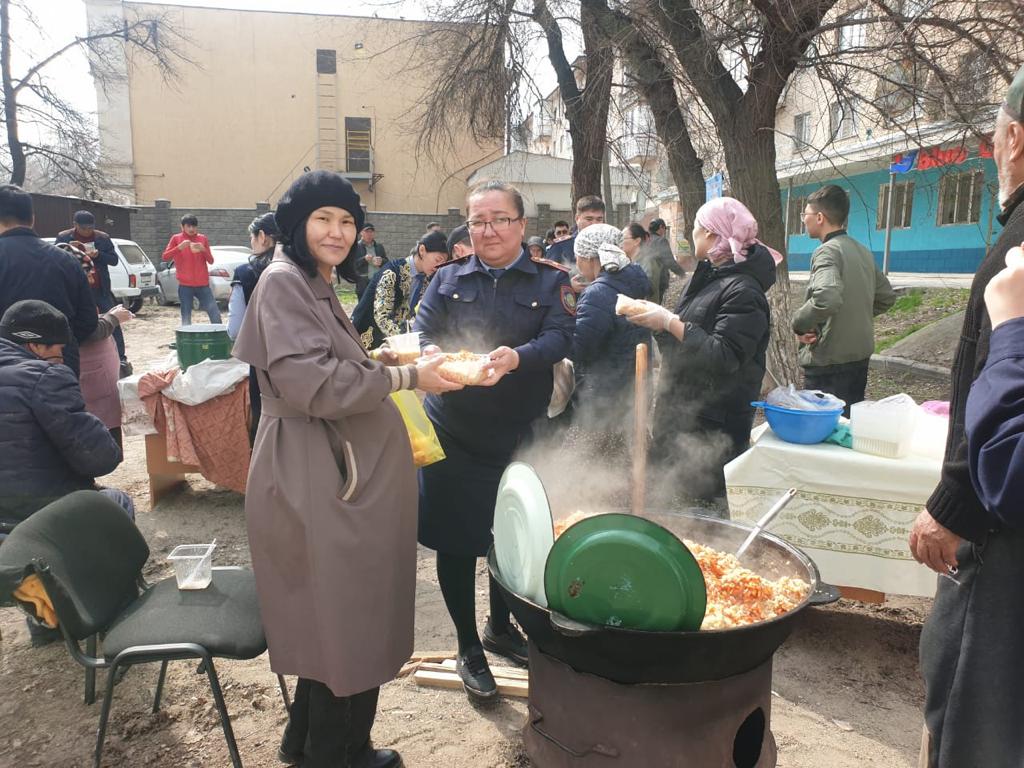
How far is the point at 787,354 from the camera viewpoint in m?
6.75

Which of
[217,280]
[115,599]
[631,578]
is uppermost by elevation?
[217,280]

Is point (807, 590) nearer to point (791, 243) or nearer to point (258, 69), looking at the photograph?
point (791, 243)

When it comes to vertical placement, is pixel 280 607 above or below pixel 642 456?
below

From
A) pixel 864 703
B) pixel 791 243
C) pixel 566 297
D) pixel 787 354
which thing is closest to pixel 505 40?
pixel 787 354

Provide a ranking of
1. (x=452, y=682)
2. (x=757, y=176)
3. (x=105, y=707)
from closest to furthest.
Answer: (x=105, y=707)
(x=452, y=682)
(x=757, y=176)

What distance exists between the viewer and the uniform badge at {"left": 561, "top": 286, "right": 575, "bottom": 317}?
3020 millimetres

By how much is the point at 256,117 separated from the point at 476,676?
33.6m

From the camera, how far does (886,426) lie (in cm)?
320

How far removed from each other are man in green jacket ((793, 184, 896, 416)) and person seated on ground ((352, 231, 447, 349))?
2.61 m

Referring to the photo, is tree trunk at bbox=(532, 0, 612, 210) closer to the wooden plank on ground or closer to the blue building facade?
the wooden plank on ground

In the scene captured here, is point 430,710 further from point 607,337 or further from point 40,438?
point 607,337

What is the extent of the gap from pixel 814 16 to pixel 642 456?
4.83 meters

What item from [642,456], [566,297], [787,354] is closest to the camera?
[642,456]

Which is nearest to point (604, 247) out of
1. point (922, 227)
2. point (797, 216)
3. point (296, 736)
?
point (296, 736)
